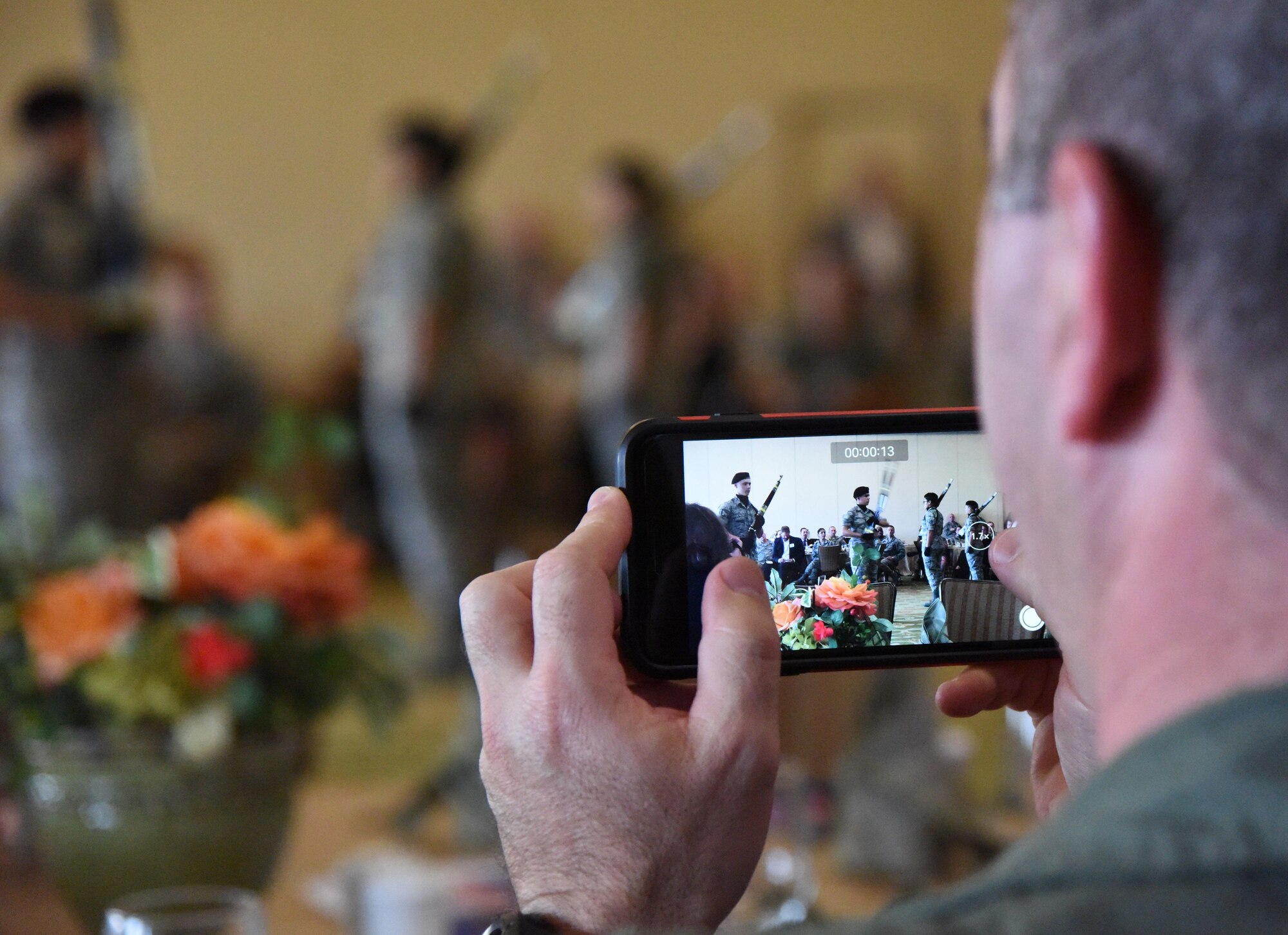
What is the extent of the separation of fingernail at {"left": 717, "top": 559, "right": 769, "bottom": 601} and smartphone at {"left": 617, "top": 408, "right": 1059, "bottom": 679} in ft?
0.16

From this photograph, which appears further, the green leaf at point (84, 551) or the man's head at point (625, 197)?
the man's head at point (625, 197)

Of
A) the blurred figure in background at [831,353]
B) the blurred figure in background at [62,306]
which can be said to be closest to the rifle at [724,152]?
the blurred figure in background at [831,353]

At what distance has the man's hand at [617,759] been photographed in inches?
17.4

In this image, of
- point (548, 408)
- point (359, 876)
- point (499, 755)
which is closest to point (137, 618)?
point (359, 876)

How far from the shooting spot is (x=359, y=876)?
0.80 metres

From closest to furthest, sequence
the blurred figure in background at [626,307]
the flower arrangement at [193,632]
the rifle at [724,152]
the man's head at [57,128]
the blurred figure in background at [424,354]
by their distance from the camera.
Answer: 1. the flower arrangement at [193,632]
2. the man's head at [57,128]
3. the blurred figure in background at [424,354]
4. the blurred figure in background at [626,307]
5. the rifle at [724,152]

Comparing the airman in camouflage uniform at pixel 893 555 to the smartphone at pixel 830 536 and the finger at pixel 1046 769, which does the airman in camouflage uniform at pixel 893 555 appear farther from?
the finger at pixel 1046 769

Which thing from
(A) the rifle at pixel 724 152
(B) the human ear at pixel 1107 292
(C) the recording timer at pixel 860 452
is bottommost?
(C) the recording timer at pixel 860 452

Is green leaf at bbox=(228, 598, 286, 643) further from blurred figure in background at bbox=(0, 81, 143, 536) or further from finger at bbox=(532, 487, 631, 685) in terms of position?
blurred figure in background at bbox=(0, 81, 143, 536)

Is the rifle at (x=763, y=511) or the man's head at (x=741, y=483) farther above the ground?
the man's head at (x=741, y=483)

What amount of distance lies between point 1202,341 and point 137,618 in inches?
30.2

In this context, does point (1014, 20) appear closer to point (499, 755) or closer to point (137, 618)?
point (499, 755)

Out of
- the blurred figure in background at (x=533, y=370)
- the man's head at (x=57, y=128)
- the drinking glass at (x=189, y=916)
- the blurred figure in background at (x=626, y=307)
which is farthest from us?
the blurred figure in background at (x=533, y=370)

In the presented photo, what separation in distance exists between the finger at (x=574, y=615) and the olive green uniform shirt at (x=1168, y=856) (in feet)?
0.63
